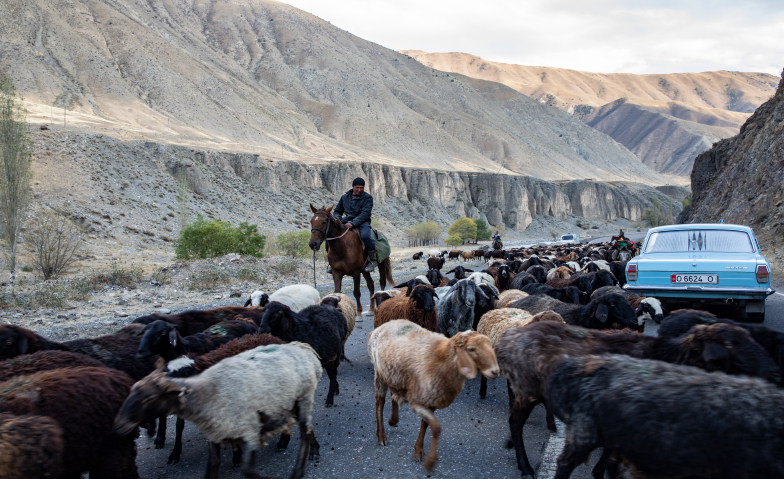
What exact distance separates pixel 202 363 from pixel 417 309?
3.48 metres

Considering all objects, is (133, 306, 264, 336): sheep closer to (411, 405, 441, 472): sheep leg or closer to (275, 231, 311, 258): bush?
(411, 405, 441, 472): sheep leg

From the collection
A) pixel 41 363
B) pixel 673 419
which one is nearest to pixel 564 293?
pixel 673 419

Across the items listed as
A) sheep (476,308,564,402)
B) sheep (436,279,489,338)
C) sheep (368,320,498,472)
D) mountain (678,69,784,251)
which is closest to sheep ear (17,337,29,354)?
sheep (368,320,498,472)

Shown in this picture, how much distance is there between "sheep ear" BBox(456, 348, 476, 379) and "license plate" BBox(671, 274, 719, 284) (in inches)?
230

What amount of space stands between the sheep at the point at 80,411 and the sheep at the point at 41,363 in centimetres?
44

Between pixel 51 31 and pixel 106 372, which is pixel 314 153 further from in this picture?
pixel 106 372

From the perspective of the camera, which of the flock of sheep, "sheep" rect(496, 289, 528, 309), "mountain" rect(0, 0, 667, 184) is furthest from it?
"mountain" rect(0, 0, 667, 184)

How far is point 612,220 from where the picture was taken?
104 m

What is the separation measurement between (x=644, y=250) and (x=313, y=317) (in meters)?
7.04

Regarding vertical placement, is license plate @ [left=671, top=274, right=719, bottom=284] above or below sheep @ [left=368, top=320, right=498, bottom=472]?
above

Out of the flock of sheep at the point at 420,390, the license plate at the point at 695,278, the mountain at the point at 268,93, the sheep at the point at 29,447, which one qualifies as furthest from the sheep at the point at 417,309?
the mountain at the point at 268,93

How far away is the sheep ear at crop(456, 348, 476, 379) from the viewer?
4125 mm

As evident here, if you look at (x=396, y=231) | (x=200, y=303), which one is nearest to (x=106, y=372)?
(x=200, y=303)

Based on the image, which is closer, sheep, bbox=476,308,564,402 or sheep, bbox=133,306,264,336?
sheep, bbox=476,308,564,402
